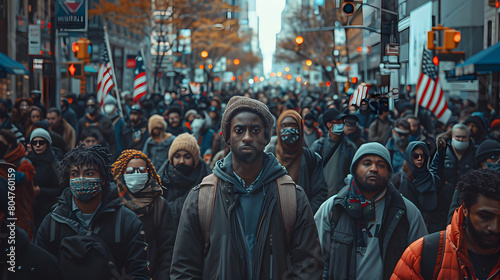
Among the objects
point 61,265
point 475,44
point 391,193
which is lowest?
point 61,265

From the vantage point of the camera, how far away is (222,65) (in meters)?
97.7

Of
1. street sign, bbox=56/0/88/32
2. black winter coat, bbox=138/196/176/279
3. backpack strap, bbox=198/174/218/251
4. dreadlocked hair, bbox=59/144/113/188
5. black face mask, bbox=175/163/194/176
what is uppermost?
street sign, bbox=56/0/88/32

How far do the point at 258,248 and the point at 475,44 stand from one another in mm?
30839

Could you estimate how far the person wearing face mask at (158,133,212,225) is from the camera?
7.61 metres

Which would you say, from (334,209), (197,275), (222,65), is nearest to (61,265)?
(197,275)

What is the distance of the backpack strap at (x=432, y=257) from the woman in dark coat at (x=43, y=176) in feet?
16.4

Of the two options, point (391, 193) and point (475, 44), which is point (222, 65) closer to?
point (475, 44)

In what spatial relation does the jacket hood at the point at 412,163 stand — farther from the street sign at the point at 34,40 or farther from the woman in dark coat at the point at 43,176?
the street sign at the point at 34,40

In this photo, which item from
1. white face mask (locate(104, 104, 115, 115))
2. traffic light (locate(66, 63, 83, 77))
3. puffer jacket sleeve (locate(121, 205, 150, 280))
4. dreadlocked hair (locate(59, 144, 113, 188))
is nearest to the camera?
puffer jacket sleeve (locate(121, 205, 150, 280))

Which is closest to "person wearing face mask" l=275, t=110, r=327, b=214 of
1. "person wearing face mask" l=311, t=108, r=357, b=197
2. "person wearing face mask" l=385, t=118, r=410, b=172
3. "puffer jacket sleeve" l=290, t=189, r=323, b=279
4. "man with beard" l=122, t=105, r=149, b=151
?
"person wearing face mask" l=311, t=108, r=357, b=197

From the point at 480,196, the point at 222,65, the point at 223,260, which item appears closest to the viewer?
the point at 480,196

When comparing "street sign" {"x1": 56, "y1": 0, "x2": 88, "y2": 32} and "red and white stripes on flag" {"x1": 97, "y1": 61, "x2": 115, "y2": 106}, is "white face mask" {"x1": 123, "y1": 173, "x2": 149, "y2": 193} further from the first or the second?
"street sign" {"x1": 56, "y1": 0, "x2": 88, "y2": 32}

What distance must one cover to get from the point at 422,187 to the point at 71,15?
1472 centimetres

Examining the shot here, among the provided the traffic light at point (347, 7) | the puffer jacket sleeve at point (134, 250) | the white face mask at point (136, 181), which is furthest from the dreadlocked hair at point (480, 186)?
the traffic light at point (347, 7)
